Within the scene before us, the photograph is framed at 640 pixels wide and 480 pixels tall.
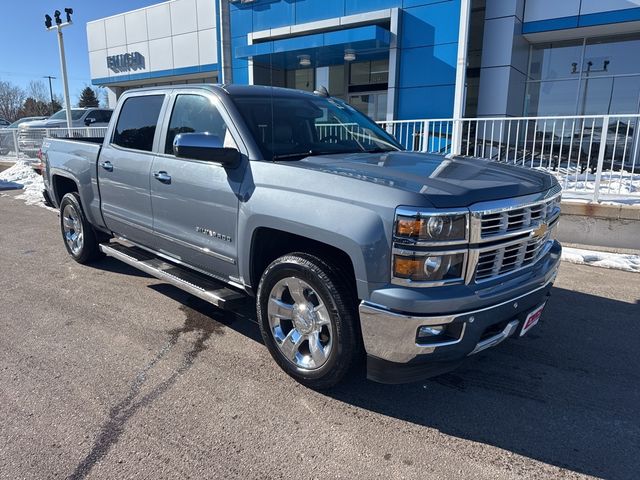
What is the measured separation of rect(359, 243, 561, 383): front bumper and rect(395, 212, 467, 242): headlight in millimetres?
339

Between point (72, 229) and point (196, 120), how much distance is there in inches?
124

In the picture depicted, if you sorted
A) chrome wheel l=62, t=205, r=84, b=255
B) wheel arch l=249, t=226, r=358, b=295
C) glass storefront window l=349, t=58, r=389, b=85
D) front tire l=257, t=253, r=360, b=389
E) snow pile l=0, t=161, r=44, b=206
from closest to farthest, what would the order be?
front tire l=257, t=253, r=360, b=389
wheel arch l=249, t=226, r=358, b=295
chrome wheel l=62, t=205, r=84, b=255
snow pile l=0, t=161, r=44, b=206
glass storefront window l=349, t=58, r=389, b=85

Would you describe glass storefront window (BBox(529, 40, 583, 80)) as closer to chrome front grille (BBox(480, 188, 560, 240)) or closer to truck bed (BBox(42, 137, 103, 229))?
chrome front grille (BBox(480, 188, 560, 240))

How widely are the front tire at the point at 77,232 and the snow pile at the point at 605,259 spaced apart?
605cm

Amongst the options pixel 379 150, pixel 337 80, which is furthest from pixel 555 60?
pixel 379 150

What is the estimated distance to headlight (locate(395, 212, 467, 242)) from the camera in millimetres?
2396

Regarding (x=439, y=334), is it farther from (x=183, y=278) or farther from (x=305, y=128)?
(x=183, y=278)

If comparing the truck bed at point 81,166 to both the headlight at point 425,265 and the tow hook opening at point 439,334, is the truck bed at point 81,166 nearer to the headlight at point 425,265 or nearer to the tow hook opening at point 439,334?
the headlight at point 425,265

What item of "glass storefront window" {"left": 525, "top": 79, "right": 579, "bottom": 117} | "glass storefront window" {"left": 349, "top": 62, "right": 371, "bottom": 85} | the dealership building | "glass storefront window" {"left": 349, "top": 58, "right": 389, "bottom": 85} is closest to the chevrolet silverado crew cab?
the dealership building

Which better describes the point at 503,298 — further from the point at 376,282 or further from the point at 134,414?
the point at 134,414

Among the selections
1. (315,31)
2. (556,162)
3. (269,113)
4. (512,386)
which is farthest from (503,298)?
(315,31)

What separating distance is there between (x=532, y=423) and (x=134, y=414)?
2.40 m

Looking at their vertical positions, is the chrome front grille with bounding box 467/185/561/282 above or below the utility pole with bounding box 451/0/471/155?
below

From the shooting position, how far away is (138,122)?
457cm
